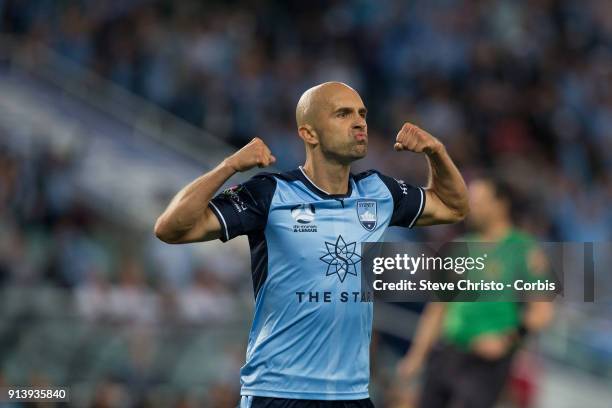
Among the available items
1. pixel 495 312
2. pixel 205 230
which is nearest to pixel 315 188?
pixel 205 230

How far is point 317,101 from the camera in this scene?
560 centimetres

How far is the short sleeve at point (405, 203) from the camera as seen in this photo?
574 cm

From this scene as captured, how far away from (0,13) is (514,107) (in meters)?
6.00

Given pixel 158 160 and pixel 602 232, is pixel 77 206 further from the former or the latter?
pixel 602 232

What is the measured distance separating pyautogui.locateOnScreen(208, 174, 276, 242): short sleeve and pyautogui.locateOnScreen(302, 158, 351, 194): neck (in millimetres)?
216

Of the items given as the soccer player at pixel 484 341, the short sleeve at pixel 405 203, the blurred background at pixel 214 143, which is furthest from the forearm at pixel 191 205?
the blurred background at pixel 214 143

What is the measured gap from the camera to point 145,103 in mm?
14266

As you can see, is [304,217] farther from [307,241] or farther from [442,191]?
[442,191]

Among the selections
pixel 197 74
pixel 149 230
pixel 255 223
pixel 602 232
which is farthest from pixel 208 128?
pixel 255 223

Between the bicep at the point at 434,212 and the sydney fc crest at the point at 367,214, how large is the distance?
316 millimetres

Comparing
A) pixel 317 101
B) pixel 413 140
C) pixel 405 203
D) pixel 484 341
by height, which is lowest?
pixel 484 341

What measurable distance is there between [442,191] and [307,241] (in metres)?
0.79

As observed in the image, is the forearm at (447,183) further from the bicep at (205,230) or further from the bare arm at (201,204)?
the bicep at (205,230)

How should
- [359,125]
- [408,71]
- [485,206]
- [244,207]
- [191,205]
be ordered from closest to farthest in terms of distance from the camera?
[191,205] → [244,207] → [359,125] → [485,206] → [408,71]
